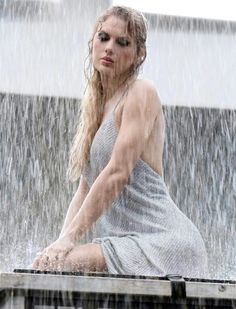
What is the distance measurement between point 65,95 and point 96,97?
180 inches

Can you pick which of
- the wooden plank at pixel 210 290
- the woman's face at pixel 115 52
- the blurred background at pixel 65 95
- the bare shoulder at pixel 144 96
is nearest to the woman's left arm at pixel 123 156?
the bare shoulder at pixel 144 96

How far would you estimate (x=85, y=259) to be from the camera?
9.94 ft

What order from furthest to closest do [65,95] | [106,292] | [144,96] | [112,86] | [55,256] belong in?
1. [65,95]
2. [112,86]
3. [144,96]
4. [55,256]
5. [106,292]

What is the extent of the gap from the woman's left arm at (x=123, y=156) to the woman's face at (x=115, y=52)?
0.11 m

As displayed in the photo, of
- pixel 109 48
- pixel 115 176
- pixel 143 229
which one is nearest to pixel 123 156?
pixel 115 176

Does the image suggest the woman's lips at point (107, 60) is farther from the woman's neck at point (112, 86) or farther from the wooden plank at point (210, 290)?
the wooden plank at point (210, 290)

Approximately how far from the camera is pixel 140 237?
3.15m

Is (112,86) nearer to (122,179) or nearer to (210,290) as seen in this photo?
(122,179)

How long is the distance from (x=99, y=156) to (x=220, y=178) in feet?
18.0

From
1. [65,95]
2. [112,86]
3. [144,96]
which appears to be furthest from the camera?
[65,95]

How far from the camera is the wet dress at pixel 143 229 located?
121 inches

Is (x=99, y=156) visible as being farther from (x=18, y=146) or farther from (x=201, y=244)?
(x=18, y=146)

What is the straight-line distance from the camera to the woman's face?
341cm

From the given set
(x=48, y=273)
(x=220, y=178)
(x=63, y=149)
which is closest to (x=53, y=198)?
(x=63, y=149)
